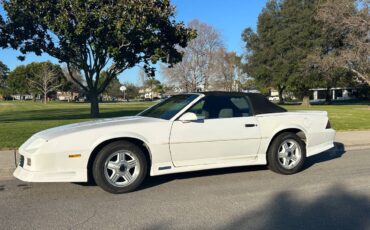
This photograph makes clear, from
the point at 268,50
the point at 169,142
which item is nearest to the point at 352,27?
the point at 268,50

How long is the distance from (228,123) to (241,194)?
1351 millimetres

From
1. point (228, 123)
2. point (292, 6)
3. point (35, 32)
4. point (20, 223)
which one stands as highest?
point (292, 6)

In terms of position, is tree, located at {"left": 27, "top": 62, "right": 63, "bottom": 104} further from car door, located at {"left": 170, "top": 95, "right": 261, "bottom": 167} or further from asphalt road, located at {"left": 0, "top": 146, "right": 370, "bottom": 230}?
asphalt road, located at {"left": 0, "top": 146, "right": 370, "bottom": 230}

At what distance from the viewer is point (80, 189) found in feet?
21.6

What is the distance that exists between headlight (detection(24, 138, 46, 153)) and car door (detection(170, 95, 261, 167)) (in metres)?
1.93

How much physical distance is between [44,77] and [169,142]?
8612cm

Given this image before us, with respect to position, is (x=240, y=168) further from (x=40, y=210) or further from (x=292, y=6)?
(x=292, y=6)

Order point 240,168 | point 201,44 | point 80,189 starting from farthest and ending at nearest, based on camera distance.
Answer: point 201,44 < point 240,168 < point 80,189

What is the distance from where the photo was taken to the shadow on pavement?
4.78 meters

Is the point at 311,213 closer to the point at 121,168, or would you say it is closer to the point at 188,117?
the point at 188,117

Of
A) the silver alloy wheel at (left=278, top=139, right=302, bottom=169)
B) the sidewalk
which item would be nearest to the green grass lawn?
the sidewalk

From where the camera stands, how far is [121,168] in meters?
6.28

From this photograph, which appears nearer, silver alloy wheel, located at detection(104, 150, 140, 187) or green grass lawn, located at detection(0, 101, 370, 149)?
silver alloy wheel, located at detection(104, 150, 140, 187)

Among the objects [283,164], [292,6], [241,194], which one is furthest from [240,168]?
[292,6]
